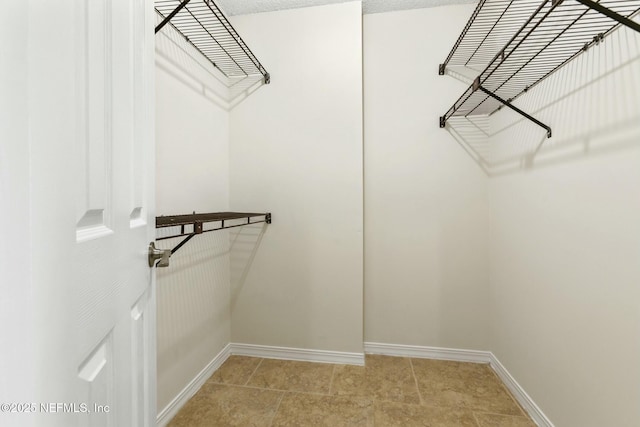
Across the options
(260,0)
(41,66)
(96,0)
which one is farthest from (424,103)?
(41,66)

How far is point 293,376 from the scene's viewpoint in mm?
1719

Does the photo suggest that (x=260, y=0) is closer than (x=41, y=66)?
No

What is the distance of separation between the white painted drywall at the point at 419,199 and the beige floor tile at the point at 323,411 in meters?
0.57

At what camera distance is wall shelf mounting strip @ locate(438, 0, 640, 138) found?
0.91 metres

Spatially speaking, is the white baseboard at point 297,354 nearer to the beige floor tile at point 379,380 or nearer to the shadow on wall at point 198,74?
the beige floor tile at point 379,380

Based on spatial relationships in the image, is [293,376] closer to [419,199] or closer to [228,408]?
[228,408]

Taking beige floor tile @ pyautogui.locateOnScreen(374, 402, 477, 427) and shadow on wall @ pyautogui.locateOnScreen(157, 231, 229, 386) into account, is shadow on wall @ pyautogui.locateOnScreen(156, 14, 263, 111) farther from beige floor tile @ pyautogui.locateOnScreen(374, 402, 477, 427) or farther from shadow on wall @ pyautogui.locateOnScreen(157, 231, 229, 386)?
beige floor tile @ pyautogui.locateOnScreen(374, 402, 477, 427)

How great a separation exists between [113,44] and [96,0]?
2.9 inches

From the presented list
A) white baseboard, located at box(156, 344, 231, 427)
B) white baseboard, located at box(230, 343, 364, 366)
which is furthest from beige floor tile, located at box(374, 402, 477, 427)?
white baseboard, located at box(156, 344, 231, 427)

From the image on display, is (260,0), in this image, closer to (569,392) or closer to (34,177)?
(34,177)

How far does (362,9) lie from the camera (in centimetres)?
193

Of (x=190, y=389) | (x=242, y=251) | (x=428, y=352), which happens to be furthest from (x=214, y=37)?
(x=428, y=352)

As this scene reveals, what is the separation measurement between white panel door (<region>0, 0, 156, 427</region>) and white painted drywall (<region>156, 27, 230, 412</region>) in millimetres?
678

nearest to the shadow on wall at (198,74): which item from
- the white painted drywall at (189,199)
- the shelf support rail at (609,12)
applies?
the white painted drywall at (189,199)
